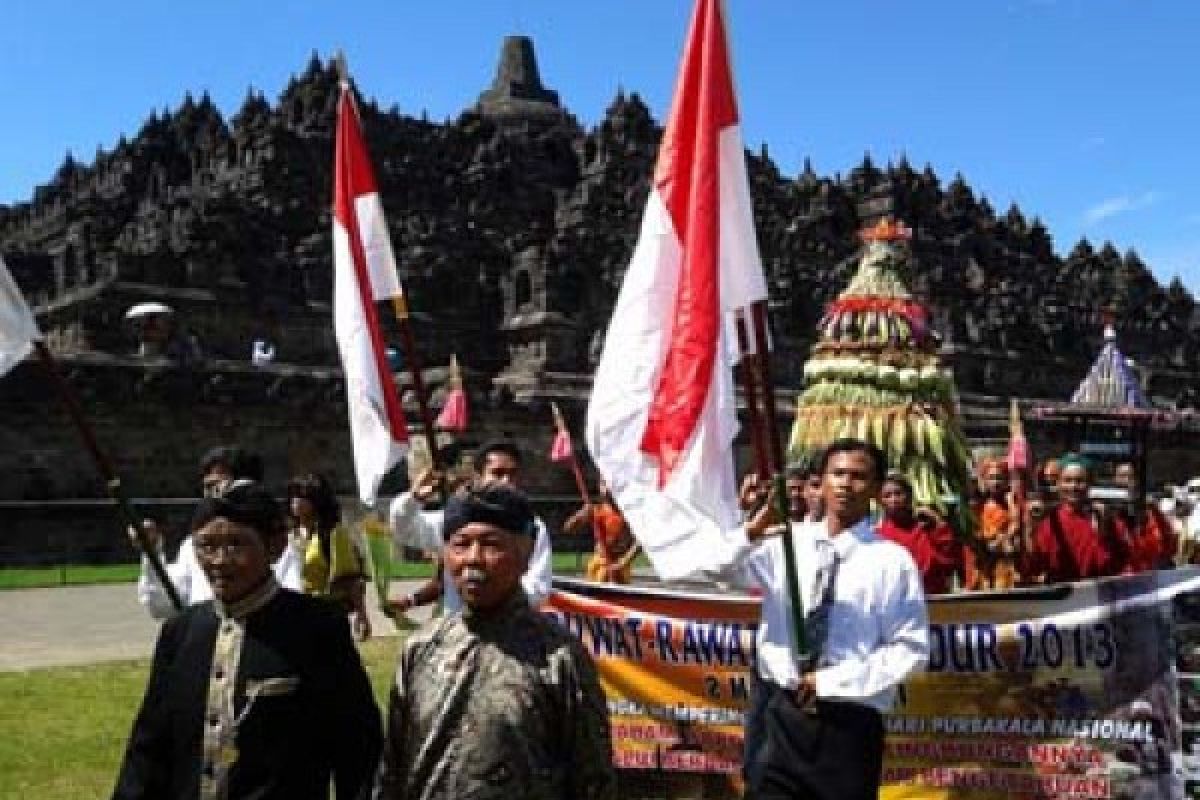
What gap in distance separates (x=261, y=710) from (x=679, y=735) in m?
4.15

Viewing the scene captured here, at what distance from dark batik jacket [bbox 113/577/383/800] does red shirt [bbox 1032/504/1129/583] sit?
643cm

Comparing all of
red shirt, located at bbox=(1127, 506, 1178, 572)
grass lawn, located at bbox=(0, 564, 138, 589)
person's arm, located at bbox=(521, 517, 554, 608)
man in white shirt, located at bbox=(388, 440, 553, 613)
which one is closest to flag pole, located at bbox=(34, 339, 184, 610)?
man in white shirt, located at bbox=(388, 440, 553, 613)

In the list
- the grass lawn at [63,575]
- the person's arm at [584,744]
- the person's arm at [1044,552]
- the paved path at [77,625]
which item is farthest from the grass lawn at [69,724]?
the grass lawn at [63,575]

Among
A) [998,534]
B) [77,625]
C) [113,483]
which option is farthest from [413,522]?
[77,625]

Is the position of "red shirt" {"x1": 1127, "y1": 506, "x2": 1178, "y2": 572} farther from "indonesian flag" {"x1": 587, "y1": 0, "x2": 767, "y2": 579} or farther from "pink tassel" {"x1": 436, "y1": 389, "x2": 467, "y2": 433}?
"pink tassel" {"x1": 436, "y1": 389, "x2": 467, "y2": 433}

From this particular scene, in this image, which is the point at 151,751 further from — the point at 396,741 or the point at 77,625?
the point at 77,625

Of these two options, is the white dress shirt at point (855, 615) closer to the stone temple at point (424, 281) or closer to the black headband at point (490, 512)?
→ the black headband at point (490, 512)

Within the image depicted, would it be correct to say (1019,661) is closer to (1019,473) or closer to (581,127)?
(1019,473)

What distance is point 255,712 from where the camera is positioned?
3.45 m

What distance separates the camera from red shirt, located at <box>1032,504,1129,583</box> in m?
9.00

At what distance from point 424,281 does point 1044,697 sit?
112ft

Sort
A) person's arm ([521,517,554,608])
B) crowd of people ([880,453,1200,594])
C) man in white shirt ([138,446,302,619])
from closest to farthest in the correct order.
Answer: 1. man in white shirt ([138,446,302,619])
2. person's arm ([521,517,554,608])
3. crowd of people ([880,453,1200,594])

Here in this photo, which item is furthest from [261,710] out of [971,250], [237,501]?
[971,250]

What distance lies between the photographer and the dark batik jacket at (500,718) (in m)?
3.36
